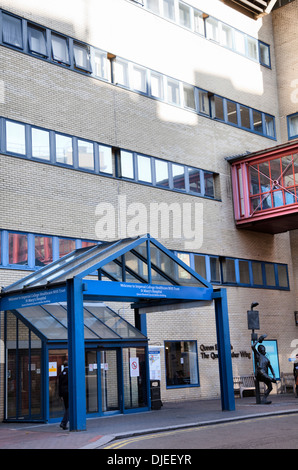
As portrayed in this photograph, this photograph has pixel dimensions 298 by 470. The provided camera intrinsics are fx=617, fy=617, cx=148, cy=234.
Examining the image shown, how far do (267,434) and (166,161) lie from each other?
15290 millimetres

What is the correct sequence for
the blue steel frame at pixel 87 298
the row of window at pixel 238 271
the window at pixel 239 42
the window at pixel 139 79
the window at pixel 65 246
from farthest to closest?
the window at pixel 239 42, the row of window at pixel 238 271, the window at pixel 139 79, the window at pixel 65 246, the blue steel frame at pixel 87 298

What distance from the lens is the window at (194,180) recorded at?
26984 millimetres

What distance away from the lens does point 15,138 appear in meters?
20.4

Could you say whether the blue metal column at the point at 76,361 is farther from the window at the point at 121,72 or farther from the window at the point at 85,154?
the window at the point at 121,72

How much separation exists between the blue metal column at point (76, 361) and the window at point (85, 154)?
8.55 meters

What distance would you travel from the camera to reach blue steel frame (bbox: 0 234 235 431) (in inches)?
559

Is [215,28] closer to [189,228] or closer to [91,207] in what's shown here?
[189,228]

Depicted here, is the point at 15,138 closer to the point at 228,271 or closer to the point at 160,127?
the point at 160,127

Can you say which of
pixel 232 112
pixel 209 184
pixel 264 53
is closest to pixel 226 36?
pixel 264 53

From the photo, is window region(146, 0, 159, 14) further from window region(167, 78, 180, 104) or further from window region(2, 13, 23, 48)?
window region(2, 13, 23, 48)

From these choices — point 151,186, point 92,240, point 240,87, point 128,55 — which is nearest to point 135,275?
point 92,240

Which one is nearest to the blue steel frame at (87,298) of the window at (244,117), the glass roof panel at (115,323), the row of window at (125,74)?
the glass roof panel at (115,323)

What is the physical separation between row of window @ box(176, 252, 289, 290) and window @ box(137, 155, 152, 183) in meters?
3.38

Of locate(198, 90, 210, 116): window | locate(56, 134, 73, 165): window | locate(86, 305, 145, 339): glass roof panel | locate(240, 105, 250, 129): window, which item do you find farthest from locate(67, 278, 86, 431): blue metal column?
locate(240, 105, 250, 129): window
